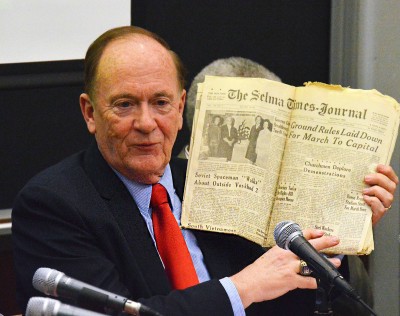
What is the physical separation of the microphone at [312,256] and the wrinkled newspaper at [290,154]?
35cm

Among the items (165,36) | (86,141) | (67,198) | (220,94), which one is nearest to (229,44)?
(165,36)

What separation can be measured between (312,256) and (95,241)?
2.02 feet

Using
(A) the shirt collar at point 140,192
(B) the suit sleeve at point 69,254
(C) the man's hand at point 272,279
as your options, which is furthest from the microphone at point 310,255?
(A) the shirt collar at point 140,192

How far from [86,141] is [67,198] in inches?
57.7

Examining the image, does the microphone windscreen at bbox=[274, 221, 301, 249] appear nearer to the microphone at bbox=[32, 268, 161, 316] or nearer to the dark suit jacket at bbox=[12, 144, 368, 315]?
the dark suit jacket at bbox=[12, 144, 368, 315]

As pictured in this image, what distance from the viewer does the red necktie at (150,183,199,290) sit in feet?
8.11

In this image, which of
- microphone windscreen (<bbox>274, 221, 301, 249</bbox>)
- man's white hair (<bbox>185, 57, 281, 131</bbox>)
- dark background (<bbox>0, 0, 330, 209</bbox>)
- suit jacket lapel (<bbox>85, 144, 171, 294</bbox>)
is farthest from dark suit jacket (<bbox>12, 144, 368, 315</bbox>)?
dark background (<bbox>0, 0, 330, 209</bbox>)

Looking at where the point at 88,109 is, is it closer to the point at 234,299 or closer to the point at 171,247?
the point at 171,247

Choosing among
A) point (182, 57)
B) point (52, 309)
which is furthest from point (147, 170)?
point (182, 57)

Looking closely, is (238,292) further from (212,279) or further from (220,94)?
(220,94)

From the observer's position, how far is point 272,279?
7.56 feet

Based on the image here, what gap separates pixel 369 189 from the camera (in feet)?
8.29

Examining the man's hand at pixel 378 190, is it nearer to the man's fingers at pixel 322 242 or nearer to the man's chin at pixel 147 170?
the man's fingers at pixel 322 242

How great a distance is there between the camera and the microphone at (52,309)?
5.22ft
